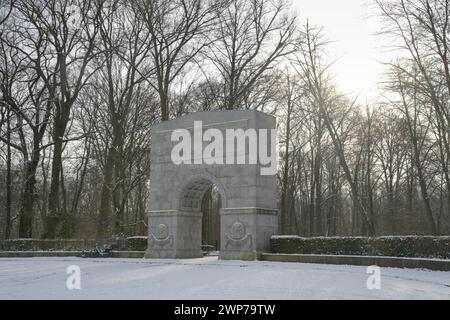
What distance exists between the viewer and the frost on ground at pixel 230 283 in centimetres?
1091

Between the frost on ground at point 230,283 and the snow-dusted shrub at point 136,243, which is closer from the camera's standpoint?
the frost on ground at point 230,283

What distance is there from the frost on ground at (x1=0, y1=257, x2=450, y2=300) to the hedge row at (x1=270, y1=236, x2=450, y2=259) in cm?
161

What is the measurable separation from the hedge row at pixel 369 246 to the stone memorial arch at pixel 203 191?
1.17 meters

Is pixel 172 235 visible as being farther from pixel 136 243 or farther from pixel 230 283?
pixel 230 283

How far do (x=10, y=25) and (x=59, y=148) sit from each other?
7557 mm

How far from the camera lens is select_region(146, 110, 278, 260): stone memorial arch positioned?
21734 mm

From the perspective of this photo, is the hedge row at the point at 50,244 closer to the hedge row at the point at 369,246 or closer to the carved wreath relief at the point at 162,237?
the carved wreath relief at the point at 162,237

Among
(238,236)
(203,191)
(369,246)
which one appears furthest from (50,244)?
(369,246)

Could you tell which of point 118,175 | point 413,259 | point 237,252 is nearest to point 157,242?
point 237,252

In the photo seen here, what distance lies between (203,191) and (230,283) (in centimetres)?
1236

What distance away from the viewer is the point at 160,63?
31328mm

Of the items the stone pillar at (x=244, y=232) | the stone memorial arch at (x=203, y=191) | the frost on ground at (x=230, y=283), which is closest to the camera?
the frost on ground at (x=230, y=283)

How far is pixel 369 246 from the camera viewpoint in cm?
1919

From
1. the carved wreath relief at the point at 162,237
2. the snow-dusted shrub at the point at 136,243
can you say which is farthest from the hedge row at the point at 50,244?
the carved wreath relief at the point at 162,237
